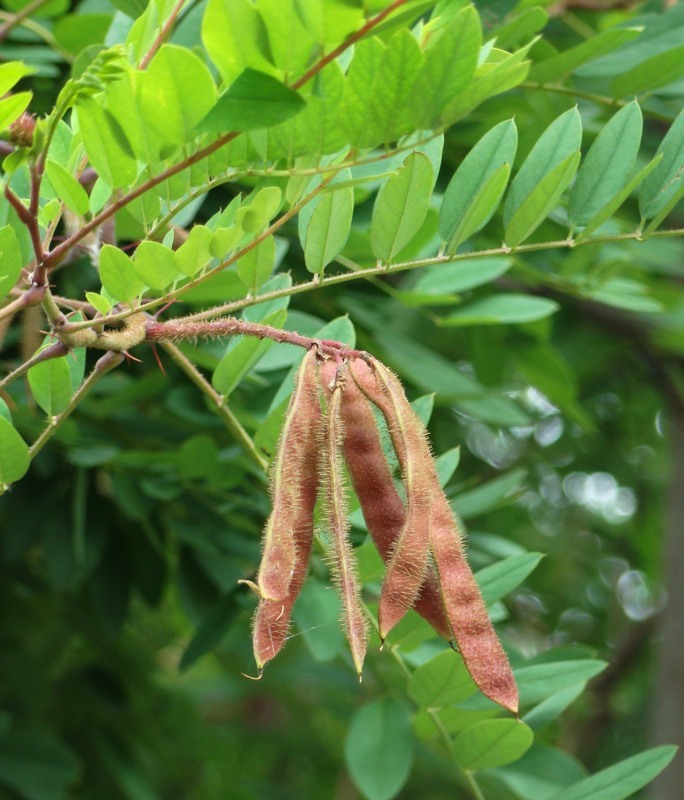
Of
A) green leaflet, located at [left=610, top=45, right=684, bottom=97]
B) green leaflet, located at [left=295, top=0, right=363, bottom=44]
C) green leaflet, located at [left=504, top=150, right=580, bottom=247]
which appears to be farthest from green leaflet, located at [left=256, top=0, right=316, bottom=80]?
green leaflet, located at [left=610, top=45, right=684, bottom=97]

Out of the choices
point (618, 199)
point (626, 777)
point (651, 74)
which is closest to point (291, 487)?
point (618, 199)

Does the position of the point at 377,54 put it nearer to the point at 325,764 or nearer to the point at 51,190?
the point at 51,190

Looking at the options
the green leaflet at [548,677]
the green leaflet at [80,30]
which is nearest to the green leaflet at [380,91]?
the green leaflet at [548,677]

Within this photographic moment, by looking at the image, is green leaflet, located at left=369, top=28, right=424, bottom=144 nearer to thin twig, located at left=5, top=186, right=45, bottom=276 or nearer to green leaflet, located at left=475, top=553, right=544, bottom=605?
thin twig, located at left=5, top=186, right=45, bottom=276

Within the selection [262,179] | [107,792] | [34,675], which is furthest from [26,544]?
[262,179]

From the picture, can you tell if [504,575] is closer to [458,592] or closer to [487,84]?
[458,592]

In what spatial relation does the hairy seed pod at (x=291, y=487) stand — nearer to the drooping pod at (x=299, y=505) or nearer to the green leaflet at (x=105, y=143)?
the drooping pod at (x=299, y=505)
